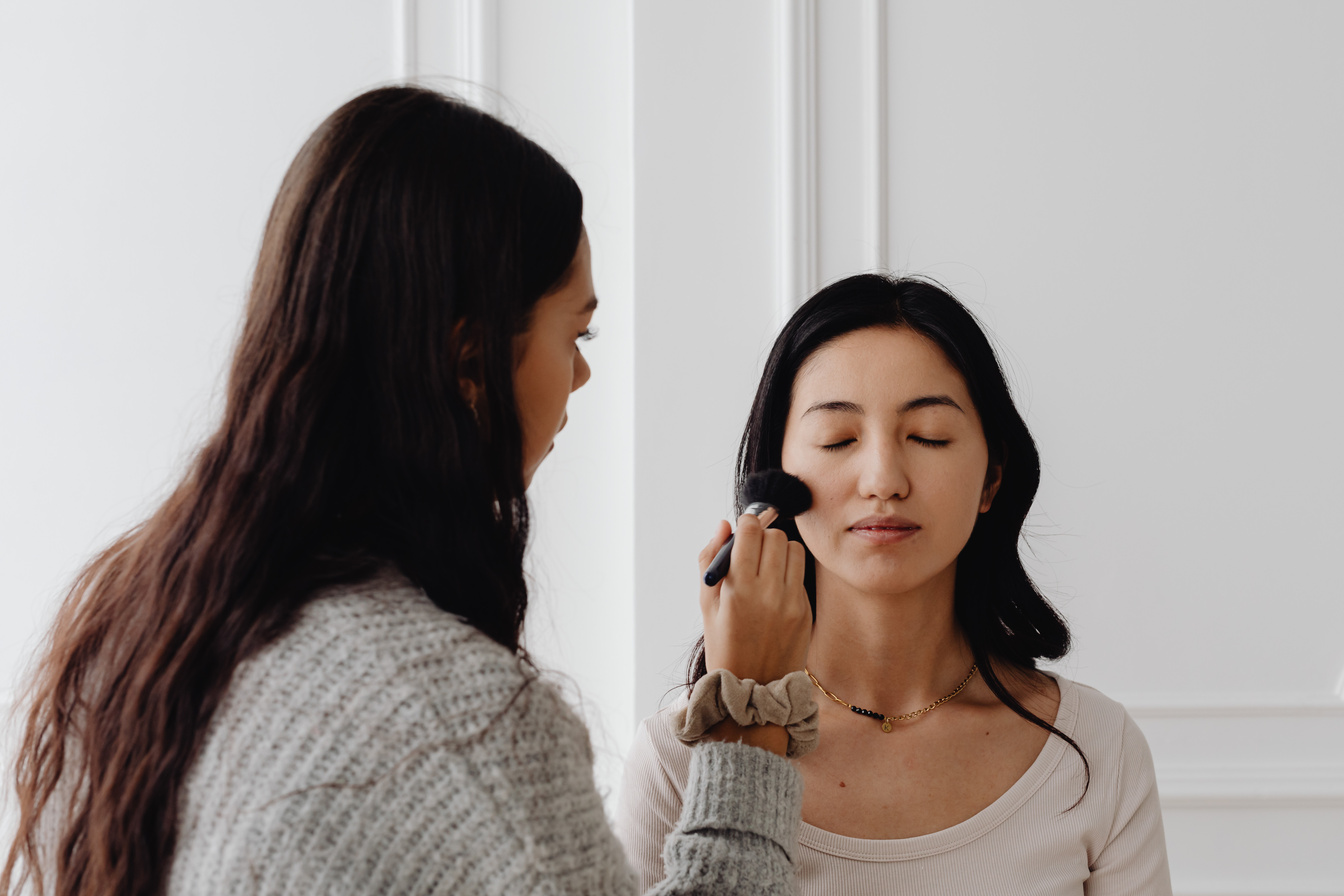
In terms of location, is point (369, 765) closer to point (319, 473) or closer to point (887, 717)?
point (319, 473)

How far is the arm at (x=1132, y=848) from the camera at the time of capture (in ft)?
3.03

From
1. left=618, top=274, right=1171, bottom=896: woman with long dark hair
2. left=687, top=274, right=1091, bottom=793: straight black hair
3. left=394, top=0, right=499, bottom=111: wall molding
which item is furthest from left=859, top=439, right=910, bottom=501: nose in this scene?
left=394, top=0, right=499, bottom=111: wall molding

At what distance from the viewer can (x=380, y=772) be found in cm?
49

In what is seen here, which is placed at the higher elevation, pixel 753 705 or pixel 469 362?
pixel 469 362

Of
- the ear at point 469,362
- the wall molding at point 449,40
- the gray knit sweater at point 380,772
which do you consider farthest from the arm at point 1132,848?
the wall molding at point 449,40

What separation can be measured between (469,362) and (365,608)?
17 cm

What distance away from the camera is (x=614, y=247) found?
1.44 meters

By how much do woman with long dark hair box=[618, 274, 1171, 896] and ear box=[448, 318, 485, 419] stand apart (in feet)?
1.41

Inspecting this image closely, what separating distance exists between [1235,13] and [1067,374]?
0.54m

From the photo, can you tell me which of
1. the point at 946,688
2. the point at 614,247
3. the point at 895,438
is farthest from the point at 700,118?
the point at 946,688

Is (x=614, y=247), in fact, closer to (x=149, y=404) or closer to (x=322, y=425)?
(x=149, y=404)

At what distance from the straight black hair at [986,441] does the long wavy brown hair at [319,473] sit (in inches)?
17.5

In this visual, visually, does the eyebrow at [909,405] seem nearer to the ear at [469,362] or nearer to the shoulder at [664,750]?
the shoulder at [664,750]

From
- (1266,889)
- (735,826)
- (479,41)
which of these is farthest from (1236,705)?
(479,41)
